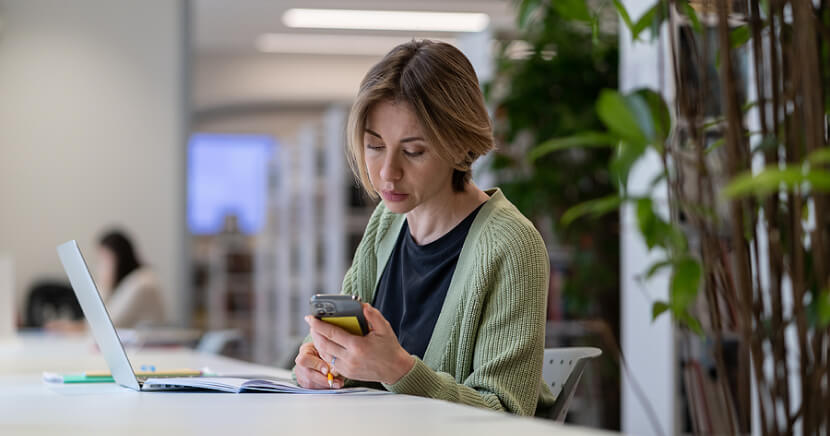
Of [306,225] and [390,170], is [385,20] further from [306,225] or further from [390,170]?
[390,170]

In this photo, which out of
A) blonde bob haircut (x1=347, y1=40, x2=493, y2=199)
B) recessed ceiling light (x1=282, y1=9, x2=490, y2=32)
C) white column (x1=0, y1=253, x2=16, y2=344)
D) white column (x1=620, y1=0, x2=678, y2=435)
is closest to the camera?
blonde bob haircut (x1=347, y1=40, x2=493, y2=199)

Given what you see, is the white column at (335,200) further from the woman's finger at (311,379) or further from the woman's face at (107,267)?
the woman's finger at (311,379)

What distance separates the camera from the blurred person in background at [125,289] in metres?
5.14

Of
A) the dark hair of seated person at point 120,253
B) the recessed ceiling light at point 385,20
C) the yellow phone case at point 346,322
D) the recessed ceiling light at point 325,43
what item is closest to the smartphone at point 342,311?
the yellow phone case at point 346,322

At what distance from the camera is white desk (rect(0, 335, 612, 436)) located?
1.11 metres

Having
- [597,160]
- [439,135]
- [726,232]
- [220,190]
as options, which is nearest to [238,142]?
[220,190]

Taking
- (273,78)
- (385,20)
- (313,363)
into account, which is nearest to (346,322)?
(313,363)

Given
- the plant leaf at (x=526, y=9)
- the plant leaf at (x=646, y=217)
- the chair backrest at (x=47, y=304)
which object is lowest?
the chair backrest at (x=47, y=304)

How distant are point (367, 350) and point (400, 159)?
1.36 feet

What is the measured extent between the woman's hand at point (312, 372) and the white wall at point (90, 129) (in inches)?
191

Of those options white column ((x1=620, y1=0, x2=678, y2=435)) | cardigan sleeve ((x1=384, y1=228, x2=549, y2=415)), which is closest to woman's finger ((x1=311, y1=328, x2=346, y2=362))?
cardigan sleeve ((x1=384, y1=228, x2=549, y2=415))

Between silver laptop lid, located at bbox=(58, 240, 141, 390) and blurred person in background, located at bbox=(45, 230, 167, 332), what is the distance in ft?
10.9

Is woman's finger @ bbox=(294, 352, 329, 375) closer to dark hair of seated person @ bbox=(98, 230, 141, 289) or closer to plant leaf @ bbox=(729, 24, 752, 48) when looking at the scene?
plant leaf @ bbox=(729, 24, 752, 48)

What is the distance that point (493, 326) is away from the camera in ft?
5.23
